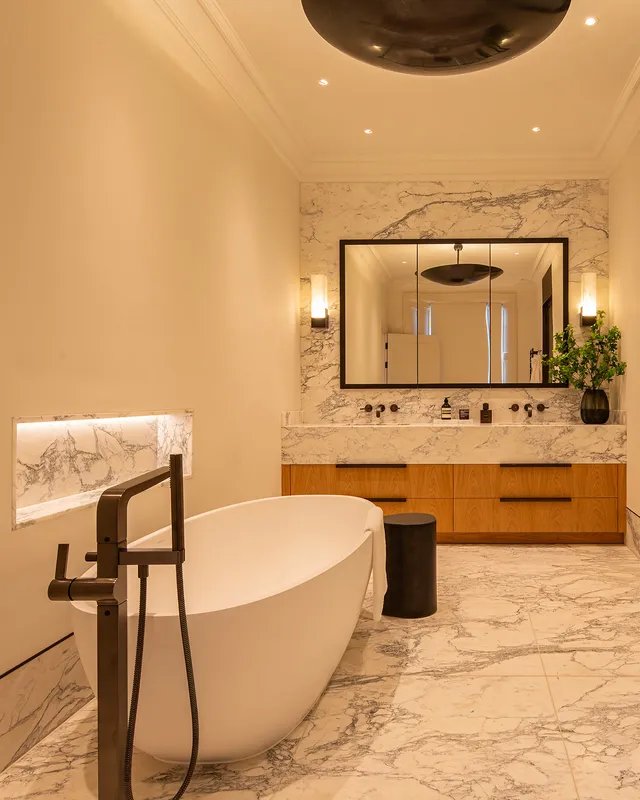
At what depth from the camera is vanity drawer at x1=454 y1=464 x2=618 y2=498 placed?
13.3 feet

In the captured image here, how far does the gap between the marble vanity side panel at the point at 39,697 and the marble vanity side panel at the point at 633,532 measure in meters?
3.24

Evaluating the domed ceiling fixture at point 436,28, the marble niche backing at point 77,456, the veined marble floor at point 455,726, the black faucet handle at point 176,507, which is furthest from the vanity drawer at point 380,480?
the black faucet handle at point 176,507

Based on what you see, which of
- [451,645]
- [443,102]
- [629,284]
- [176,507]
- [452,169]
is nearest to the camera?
[176,507]

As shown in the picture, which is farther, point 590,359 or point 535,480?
point 590,359

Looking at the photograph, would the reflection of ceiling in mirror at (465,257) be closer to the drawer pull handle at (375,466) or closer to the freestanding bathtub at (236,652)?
the drawer pull handle at (375,466)

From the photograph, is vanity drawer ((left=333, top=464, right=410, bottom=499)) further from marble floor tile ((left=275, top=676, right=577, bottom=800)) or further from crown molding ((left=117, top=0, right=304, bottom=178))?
crown molding ((left=117, top=0, right=304, bottom=178))

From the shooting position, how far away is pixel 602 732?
1.80 metres

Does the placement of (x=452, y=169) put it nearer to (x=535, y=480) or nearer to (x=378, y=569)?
(x=535, y=480)

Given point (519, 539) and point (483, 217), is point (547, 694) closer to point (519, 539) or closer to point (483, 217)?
point (519, 539)

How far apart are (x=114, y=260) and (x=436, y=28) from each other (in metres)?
1.40

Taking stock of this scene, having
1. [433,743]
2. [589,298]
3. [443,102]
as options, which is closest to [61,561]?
[433,743]

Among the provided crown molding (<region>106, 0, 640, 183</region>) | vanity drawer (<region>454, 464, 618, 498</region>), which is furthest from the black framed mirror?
vanity drawer (<region>454, 464, 618, 498</region>)

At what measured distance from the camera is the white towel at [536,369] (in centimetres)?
455

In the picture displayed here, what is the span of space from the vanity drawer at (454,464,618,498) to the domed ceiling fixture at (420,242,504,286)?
1.44m
